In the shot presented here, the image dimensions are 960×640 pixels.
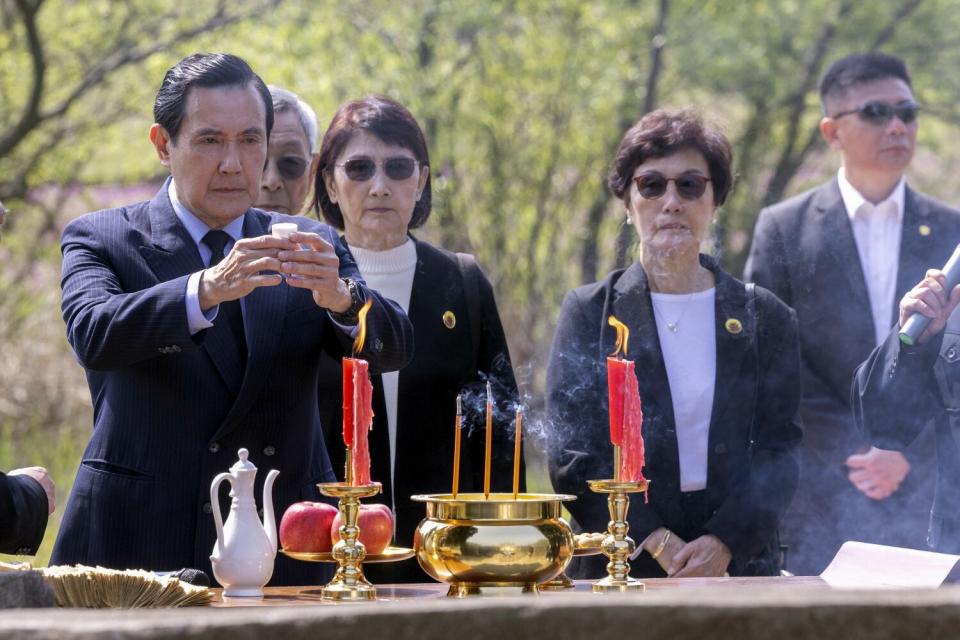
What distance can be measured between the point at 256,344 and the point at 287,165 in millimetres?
1570

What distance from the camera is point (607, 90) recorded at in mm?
11953

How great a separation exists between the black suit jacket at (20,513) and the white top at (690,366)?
213 centimetres

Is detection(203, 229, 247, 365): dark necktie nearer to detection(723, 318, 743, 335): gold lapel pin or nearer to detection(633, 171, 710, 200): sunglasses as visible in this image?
detection(633, 171, 710, 200): sunglasses

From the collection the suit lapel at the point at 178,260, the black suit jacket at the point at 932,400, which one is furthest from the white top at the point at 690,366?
the suit lapel at the point at 178,260

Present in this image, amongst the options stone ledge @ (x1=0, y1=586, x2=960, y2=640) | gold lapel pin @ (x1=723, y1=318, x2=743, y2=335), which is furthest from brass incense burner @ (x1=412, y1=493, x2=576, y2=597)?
gold lapel pin @ (x1=723, y1=318, x2=743, y2=335)

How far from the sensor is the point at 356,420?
3104mm

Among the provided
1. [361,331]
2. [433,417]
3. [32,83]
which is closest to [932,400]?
[433,417]

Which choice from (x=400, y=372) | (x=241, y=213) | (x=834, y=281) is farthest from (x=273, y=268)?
(x=834, y=281)

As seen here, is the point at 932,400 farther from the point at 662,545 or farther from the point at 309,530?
the point at 309,530

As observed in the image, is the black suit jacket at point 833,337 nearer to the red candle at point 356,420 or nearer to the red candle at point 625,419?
the red candle at point 625,419

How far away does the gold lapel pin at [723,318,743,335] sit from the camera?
4.63 metres

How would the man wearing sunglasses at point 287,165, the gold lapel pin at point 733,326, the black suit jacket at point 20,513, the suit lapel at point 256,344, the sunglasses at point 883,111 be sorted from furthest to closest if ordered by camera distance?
the sunglasses at point 883,111 → the man wearing sunglasses at point 287,165 → the gold lapel pin at point 733,326 → the suit lapel at point 256,344 → the black suit jacket at point 20,513

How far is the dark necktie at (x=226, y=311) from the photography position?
12.1 ft

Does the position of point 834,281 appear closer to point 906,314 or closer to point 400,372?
point 906,314
